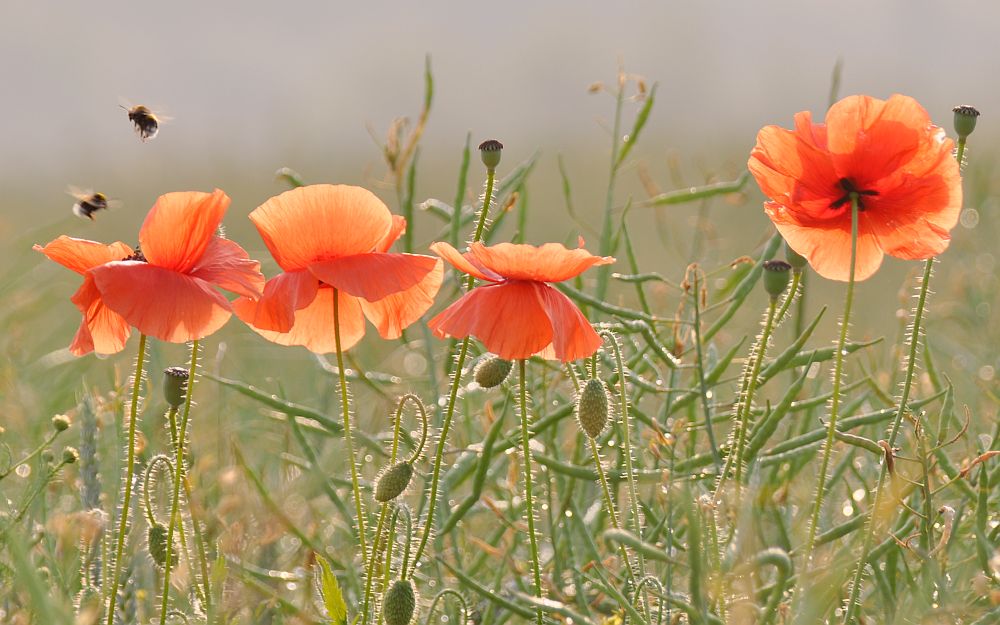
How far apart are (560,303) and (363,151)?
25166mm

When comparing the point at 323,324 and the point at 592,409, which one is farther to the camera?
the point at 323,324

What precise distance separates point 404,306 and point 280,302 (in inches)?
8.1

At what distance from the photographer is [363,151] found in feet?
86.3

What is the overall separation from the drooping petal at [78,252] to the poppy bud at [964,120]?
1045 mm

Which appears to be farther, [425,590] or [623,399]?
[425,590]

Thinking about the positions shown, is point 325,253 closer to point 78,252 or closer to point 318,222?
point 318,222

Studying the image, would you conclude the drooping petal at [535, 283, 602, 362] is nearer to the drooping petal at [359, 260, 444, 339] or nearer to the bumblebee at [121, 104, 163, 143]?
the drooping petal at [359, 260, 444, 339]

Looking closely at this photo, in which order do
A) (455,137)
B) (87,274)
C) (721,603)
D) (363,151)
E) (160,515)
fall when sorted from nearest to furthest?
(721,603) < (87,274) < (160,515) < (363,151) < (455,137)

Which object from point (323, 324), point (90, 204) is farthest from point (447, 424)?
point (90, 204)

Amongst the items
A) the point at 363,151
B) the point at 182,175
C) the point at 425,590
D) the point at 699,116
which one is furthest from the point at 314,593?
the point at 699,116

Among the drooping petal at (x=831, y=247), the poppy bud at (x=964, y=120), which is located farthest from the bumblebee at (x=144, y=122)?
the poppy bud at (x=964, y=120)

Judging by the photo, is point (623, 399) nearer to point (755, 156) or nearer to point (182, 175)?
point (755, 156)

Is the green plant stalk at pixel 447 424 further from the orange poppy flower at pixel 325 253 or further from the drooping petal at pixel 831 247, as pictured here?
the drooping petal at pixel 831 247

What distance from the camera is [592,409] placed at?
157 cm
